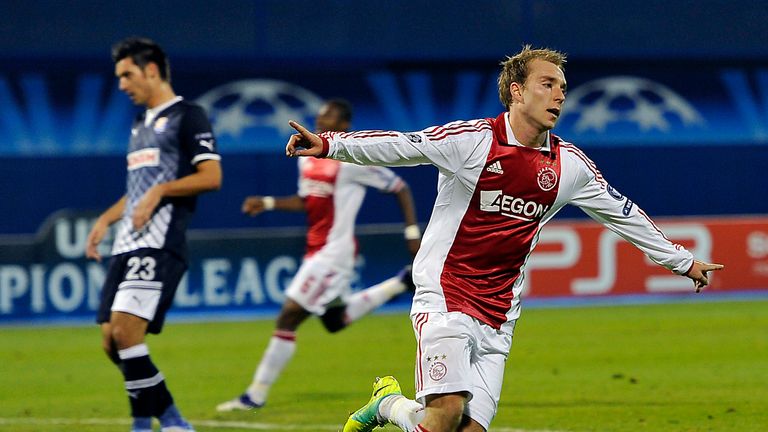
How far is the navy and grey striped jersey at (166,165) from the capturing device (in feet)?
24.0

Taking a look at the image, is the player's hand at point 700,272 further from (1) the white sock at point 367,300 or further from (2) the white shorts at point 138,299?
(1) the white sock at point 367,300

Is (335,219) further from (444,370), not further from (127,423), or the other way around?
(444,370)

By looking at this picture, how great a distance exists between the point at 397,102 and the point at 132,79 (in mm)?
13513

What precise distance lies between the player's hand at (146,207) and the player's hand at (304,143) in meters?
1.83

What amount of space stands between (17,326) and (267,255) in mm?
3087

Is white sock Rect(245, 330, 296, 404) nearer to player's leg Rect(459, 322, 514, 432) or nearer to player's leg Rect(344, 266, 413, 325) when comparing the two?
player's leg Rect(344, 266, 413, 325)

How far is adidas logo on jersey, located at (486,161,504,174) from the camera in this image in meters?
5.85

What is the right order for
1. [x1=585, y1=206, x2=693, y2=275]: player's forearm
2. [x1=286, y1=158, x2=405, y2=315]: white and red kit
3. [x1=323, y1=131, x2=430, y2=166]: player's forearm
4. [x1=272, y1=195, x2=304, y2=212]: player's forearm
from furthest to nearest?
[x1=272, y1=195, x2=304, y2=212]: player's forearm → [x1=286, y1=158, x2=405, y2=315]: white and red kit → [x1=585, y1=206, x2=693, y2=275]: player's forearm → [x1=323, y1=131, x2=430, y2=166]: player's forearm

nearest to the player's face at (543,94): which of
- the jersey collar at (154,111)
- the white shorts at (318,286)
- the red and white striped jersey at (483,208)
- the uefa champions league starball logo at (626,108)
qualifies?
the red and white striped jersey at (483,208)

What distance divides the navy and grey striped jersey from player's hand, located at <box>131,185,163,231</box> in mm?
154

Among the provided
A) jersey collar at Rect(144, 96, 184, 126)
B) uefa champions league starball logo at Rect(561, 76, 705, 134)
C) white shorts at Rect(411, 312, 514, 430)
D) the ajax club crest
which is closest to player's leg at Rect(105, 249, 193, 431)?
jersey collar at Rect(144, 96, 184, 126)

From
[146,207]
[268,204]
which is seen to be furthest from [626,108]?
[146,207]

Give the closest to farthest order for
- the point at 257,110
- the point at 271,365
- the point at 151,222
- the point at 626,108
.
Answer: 1. the point at 151,222
2. the point at 271,365
3. the point at 257,110
4. the point at 626,108

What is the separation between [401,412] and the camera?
6.27m
